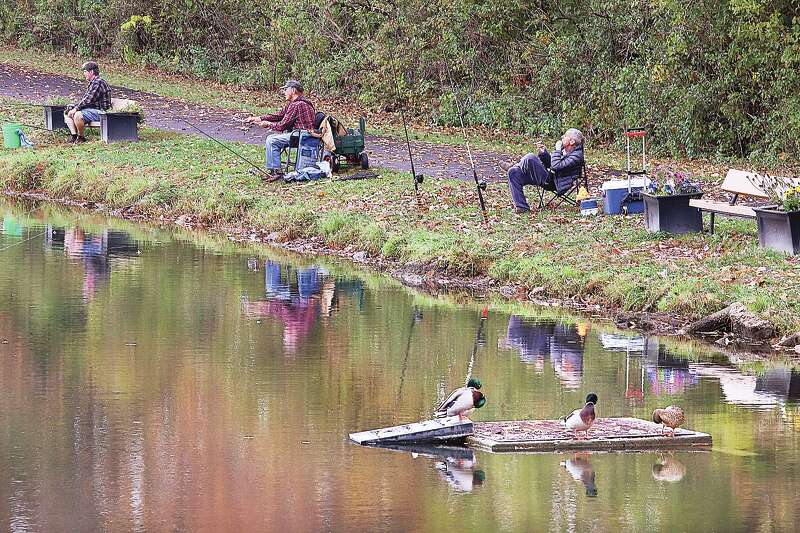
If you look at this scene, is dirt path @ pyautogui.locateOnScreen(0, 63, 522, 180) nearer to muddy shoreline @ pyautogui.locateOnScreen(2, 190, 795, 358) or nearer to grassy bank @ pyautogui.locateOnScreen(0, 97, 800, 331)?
grassy bank @ pyautogui.locateOnScreen(0, 97, 800, 331)

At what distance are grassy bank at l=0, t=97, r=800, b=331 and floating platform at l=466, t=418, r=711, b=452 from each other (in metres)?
3.54

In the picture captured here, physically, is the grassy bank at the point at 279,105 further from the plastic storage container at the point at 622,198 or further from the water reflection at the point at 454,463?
the water reflection at the point at 454,463

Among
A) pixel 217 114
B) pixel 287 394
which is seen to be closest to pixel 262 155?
pixel 217 114

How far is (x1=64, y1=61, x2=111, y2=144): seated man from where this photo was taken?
2544 centimetres

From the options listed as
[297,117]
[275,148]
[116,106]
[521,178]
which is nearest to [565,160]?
[521,178]

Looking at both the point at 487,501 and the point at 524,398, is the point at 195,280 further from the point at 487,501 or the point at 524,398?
the point at 487,501

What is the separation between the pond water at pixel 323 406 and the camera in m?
9.03

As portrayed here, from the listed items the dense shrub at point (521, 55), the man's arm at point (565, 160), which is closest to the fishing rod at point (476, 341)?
the man's arm at point (565, 160)

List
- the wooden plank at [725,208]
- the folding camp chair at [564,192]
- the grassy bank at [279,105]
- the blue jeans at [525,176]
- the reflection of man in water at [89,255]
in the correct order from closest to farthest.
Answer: the wooden plank at [725,208] < the reflection of man in water at [89,255] < the blue jeans at [525,176] < the folding camp chair at [564,192] < the grassy bank at [279,105]

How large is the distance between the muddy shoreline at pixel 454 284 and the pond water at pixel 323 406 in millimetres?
293

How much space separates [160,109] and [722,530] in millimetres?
22837

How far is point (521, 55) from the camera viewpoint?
28.7 meters

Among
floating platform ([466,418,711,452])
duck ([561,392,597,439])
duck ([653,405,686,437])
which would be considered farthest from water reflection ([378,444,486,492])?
duck ([653,405,686,437])

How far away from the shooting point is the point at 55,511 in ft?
29.2
